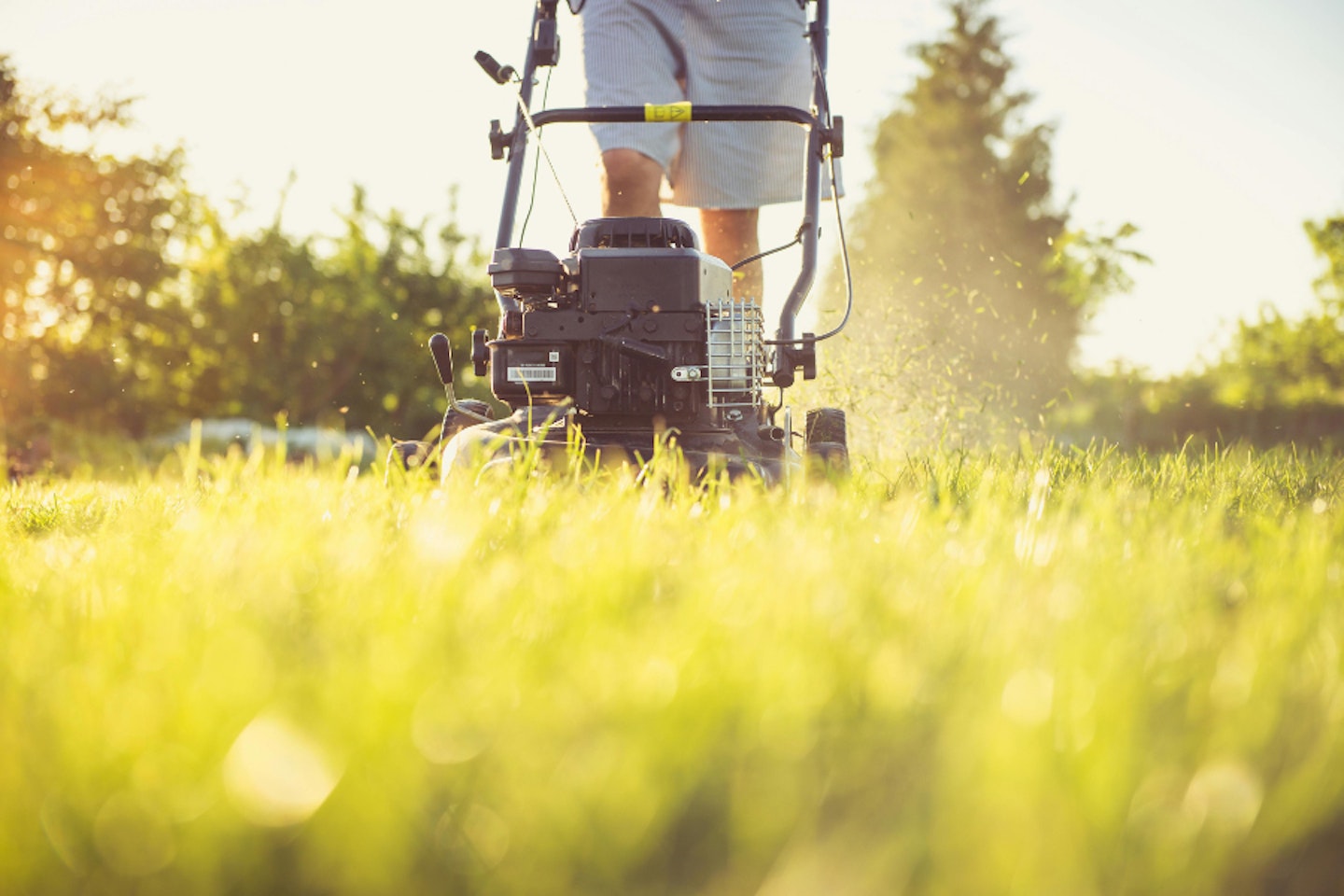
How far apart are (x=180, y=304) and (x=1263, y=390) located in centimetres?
2061

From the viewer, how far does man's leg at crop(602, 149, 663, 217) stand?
3.28 meters

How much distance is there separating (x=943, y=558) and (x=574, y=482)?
2.54 feet

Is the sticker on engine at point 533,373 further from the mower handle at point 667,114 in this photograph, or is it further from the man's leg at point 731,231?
the man's leg at point 731,231

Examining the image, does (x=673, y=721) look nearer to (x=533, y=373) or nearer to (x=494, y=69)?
(x=533, y=373)

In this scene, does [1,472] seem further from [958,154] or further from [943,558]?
[958,154]

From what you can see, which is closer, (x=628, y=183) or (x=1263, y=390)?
(x=628, y=183)

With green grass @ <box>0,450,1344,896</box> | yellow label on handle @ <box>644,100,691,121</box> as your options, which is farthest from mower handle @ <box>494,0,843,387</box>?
green grass @ <box>0,450,1344,896</box>

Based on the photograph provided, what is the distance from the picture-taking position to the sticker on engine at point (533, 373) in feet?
8.34

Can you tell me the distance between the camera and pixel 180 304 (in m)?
13.8

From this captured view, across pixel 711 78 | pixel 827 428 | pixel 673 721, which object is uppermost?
pixel 711 78

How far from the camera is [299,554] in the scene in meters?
1.29

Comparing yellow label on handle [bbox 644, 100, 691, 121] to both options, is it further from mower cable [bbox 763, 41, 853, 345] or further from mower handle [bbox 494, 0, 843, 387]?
mower cable [bbox 763, 41, 853, 345]

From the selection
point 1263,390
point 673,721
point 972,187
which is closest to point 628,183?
point 673,721

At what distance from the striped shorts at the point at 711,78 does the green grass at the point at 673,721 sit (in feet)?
7.88
